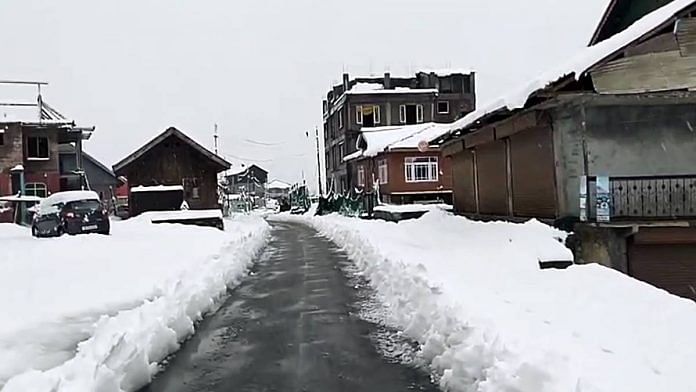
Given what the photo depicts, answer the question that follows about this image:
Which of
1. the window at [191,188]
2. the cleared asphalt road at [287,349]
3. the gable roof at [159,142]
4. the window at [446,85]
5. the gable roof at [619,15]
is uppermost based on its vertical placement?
the window at [446,85]

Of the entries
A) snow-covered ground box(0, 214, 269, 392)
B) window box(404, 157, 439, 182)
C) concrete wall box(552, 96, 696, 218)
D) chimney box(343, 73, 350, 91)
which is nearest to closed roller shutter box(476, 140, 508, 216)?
concrete wall box(552, 96, 696, 218)

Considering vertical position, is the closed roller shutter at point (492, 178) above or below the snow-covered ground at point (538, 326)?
above

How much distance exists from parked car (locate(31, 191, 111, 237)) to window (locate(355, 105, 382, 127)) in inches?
1493

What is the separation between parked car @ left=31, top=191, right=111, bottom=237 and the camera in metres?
27.1

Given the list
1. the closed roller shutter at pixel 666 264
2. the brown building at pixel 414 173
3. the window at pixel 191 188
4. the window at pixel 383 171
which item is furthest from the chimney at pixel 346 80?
the closed roller shutter at pixel 666 264

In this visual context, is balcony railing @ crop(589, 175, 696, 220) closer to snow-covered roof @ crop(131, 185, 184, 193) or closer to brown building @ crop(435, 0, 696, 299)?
brown building @ crop(435, 0, 696, 299)

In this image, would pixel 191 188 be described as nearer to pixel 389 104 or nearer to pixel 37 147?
pixel 37 147

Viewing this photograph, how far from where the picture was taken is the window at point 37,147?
42.1 m

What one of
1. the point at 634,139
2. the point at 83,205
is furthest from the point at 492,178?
the point at 83,205

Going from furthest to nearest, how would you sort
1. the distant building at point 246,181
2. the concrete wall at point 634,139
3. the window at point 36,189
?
1. the distant building at point 246,181
2. the window at point 36,189
3. the concrete wall at point 634,139

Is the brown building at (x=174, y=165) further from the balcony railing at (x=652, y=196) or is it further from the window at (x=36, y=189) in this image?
the balcony railing at (x=652, y=196)

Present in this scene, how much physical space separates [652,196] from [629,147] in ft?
3.95

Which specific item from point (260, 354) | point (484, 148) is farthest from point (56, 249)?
point (260, 354)

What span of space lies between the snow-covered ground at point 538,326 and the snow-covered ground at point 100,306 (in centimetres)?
288
